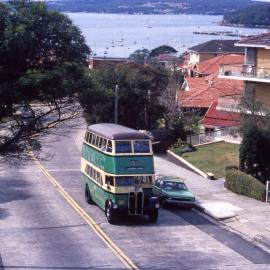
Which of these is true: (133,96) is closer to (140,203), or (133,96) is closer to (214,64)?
(140,203)

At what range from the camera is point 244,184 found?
38.8 meters

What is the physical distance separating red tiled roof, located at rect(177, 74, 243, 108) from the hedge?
26903 millimetres

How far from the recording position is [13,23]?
19.2 meters

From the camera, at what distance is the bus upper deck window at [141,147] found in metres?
32.7

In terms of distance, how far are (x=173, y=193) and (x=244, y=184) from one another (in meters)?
4.14

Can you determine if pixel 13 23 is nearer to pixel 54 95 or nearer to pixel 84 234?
pixel 54 95

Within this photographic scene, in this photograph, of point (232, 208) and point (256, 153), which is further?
point (256, 153)

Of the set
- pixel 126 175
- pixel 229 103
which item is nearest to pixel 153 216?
pixel 126 175

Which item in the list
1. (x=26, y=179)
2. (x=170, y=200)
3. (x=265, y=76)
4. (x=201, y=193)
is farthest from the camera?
(x=265, y=76)

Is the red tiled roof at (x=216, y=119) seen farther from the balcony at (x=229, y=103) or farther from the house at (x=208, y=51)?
the house at (x=208, y=51)

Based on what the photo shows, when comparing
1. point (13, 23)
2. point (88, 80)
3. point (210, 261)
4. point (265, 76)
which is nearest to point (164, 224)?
point (210, 261)

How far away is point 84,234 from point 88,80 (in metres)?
10.7

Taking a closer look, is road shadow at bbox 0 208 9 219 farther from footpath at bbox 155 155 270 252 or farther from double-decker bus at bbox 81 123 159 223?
footpath at bbox 155 155 270 252

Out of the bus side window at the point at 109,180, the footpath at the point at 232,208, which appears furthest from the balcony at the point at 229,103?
the bus side window at the point at 109,180
